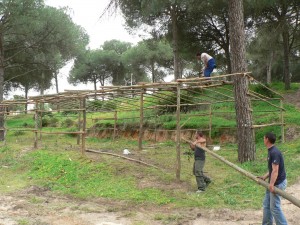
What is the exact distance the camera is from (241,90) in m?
10.6

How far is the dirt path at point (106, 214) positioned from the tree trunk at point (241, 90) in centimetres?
286

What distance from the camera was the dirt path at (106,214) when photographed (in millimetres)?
6230

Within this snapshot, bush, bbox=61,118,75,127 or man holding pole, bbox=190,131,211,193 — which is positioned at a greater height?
bush, bbox=61,118,75,127

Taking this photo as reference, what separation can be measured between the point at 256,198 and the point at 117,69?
110ft

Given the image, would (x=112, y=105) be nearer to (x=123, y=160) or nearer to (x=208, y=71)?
(x=123, y=160)

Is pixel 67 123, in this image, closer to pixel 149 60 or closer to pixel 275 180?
pixel 149 60

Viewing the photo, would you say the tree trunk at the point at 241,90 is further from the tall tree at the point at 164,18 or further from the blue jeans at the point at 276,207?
the tall tree at the point at 164,18

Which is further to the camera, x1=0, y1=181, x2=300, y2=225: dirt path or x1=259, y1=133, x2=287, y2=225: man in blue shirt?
x1=0, y1=181, x2=300, y2=225: dirt path

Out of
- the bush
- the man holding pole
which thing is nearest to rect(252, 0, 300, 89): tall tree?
the man holding pole

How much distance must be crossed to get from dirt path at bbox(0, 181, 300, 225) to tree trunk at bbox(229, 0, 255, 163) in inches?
112

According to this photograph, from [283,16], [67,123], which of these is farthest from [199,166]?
[67,123]

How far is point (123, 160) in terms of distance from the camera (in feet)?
36.3

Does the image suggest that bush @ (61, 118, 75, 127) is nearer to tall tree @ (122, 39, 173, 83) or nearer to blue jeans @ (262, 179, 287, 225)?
tall tree @ (122, 39, 173, 83)

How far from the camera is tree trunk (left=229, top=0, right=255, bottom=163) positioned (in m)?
10.5
